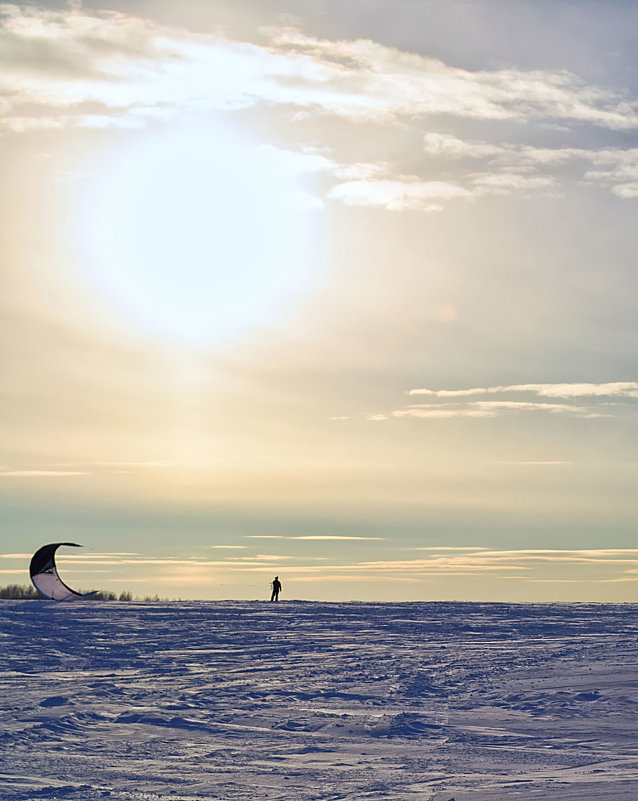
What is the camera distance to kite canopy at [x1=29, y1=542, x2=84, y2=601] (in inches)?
2089

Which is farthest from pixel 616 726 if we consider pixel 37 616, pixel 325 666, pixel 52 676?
pixel 37 616

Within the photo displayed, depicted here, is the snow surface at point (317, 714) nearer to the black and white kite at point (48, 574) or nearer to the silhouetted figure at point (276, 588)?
the silhouetted figure at point (276, 588)

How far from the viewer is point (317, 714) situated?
13281mm

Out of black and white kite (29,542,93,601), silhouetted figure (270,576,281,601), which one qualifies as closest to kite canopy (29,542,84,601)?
black and white kite (29,542,93,601)

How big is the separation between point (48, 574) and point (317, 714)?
43.7 meters

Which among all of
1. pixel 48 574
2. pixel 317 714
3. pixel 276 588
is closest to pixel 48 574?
pixel 48 574

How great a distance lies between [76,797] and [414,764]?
3.62 m

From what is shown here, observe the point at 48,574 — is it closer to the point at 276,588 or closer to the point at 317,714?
the point at 276,588

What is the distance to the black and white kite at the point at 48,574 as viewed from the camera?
174 ft

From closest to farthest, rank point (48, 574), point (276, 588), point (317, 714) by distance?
1. point (317, 714)
2. point (276, 588)
3. point (48, 574)

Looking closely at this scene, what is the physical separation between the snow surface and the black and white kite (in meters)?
29.3

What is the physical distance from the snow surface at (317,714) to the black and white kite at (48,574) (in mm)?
29341

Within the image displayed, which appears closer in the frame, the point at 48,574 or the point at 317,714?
the point at 317,714

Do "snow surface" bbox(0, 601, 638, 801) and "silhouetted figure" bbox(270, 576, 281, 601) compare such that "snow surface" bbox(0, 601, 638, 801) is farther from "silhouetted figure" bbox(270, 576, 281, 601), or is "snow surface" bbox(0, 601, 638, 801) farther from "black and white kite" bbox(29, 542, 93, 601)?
"black and white kite" bbox(29, 542, 93, 601)
